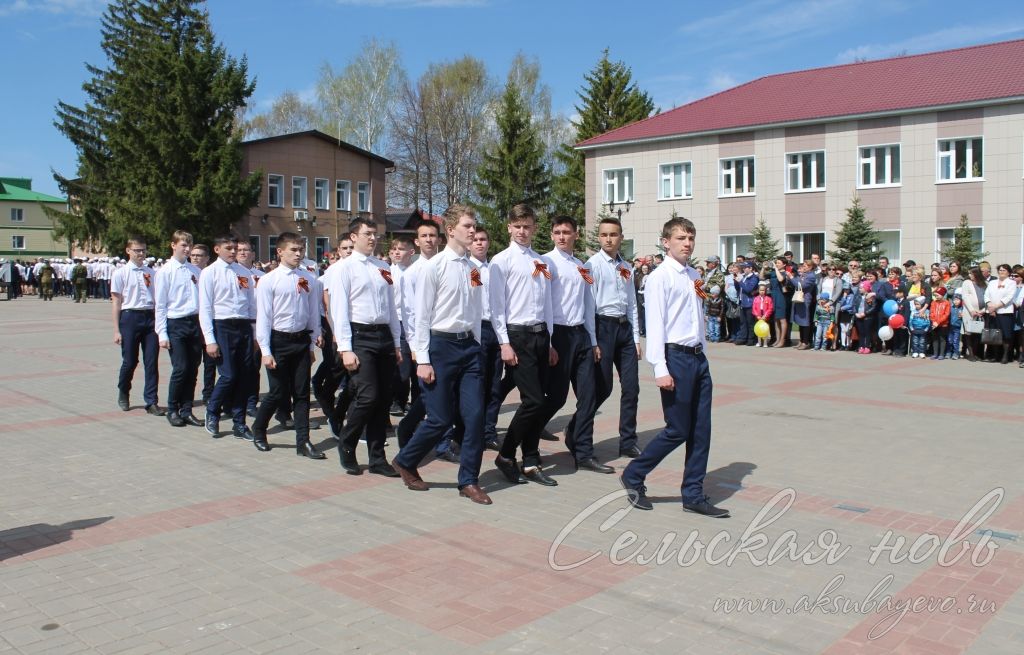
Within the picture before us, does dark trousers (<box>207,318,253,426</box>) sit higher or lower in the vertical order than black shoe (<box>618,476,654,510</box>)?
higher

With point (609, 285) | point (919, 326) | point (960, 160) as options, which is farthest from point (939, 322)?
point (960, 160)

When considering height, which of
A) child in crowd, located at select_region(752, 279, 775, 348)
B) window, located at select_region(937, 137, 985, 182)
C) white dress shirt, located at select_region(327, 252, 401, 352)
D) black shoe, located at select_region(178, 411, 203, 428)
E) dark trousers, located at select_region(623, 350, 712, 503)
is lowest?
black shoe, located at select_region(178, 411, 203, 428)

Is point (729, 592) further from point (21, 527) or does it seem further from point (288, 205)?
point (288, 205)

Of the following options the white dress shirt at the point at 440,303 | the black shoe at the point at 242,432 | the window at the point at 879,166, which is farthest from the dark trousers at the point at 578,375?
the window at the point at 879,166

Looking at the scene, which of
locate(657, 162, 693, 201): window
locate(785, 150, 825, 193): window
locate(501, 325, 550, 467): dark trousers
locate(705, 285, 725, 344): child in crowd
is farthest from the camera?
locate(657, 162, 693, 201): window

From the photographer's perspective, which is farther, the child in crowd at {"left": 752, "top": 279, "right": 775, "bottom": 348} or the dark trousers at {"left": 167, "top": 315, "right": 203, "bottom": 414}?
the child in crowd at {"left": 752, "top": 279, "right": 775, "bottom": 348}

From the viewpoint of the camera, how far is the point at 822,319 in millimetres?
17797

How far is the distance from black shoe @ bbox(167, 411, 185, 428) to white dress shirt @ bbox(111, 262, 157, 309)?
4.90 feet

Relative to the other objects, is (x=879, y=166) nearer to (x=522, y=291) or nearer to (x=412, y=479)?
(x=522, y=291)

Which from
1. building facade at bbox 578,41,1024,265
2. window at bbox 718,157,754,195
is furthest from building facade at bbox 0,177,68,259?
window at bbox 718,157,754,195

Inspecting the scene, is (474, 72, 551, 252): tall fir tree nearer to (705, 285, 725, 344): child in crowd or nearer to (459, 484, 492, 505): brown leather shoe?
(705, 285, 725, 344): child in crowd

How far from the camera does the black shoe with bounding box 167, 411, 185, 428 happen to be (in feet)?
30.9

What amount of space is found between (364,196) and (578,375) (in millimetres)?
47444

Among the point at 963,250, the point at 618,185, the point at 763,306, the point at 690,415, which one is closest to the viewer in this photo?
the point at 690,415
